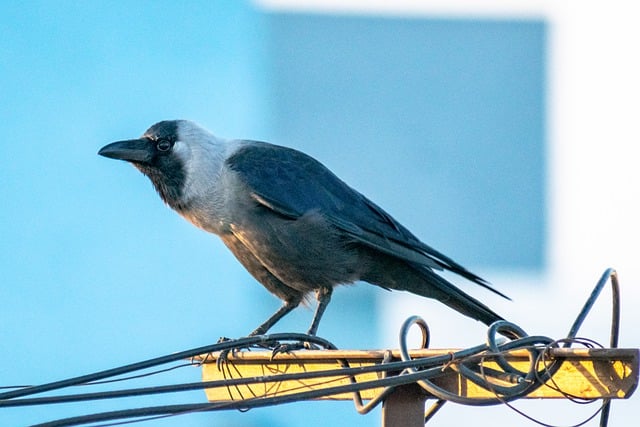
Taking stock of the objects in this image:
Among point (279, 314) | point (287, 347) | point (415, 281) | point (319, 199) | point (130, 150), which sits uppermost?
point (130, 150)

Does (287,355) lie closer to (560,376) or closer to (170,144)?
(560,376)

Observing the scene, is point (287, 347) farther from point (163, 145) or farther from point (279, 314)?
point (163, 145)

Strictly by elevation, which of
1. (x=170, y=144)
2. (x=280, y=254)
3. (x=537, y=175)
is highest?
(x=537, y=175)

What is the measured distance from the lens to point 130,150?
24.0ft

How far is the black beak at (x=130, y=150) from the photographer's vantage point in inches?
285

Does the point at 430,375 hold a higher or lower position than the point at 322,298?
lower

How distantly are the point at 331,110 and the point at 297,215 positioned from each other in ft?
22.7

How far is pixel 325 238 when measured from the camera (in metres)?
7.03

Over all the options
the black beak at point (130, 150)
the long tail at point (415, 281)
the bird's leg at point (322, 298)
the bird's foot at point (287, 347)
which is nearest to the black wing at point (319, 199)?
the long tail at point (415, 281)

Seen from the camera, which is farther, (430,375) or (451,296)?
(451,296)

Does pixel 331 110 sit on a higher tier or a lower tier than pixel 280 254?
higher

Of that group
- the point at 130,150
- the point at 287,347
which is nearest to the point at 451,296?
the point at 287,347

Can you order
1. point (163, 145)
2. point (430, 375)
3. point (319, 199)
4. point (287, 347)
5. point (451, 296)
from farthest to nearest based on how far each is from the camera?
1. point (163, 145)
2. point (319, 199)
3. point (451, 296)
4. point (287, 347)
5. point (430, 375)

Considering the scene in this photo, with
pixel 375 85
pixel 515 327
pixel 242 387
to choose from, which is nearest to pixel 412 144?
pixel 375 85
